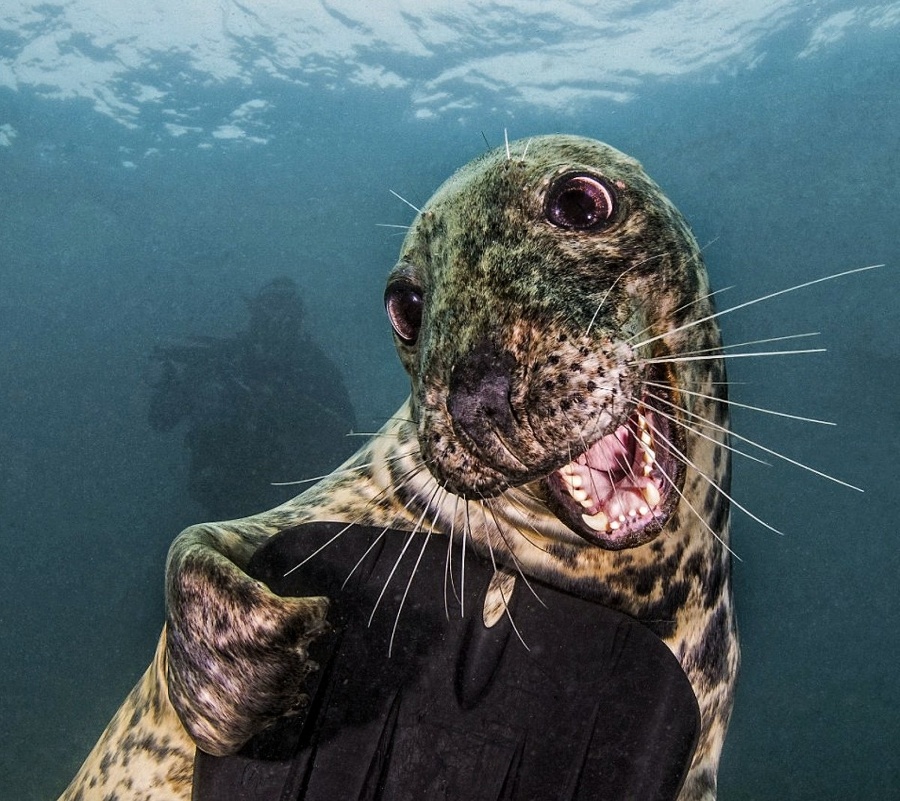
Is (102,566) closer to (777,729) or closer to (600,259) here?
(777,729)

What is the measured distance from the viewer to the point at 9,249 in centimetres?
2508

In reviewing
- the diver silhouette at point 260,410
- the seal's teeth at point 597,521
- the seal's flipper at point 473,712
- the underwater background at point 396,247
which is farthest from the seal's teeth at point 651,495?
the diver silhouette at point 260,410

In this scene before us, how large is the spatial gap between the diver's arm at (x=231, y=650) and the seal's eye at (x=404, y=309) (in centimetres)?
78

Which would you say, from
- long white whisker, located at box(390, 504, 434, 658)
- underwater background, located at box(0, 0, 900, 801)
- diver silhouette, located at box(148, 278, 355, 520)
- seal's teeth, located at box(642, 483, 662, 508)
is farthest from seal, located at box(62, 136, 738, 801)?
diver silhouette, located at box(148, 278, 355, 520)

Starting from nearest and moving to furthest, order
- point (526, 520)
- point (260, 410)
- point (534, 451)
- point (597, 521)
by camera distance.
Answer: point (534, 451) < point (597, 521) < point (526, 520) < point (260, 410)

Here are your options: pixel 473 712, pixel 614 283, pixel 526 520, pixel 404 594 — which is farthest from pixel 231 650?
pixel 614 283

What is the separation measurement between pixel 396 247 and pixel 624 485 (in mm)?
17886

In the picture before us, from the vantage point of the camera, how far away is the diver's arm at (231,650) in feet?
5.19

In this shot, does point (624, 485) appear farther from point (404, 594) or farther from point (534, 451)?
point (404, 594)

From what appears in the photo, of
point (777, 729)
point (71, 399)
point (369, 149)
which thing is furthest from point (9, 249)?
point (777, 729)

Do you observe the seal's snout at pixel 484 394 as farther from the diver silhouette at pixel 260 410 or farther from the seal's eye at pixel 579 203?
the diver silhouette at pixel 260 410

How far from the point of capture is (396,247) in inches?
740

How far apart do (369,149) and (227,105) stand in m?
5.61

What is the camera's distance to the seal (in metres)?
1.35
